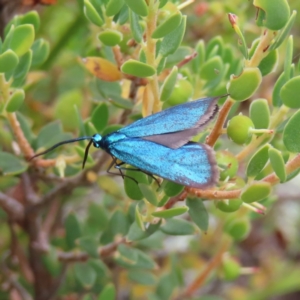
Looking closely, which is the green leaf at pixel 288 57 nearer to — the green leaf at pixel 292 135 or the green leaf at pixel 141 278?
the green leaf at pixel 292 135

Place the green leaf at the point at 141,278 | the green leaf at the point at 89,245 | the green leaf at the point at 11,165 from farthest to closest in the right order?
the green leaf at the point at 141,278
the green leaf at the point at 89,245
the green leaf at the point at 11,165

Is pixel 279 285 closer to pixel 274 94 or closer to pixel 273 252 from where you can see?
pixel 273 252

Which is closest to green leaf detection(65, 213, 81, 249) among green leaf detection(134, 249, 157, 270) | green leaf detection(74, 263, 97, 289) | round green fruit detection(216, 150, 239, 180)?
green leaf detection(74, 263, 97, 289)

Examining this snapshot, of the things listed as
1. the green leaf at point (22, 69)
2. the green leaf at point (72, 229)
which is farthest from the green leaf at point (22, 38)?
the green leaf at point (72, 229)

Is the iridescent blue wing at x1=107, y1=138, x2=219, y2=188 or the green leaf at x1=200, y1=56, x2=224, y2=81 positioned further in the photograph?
the green leaf at x1=200, y1=56, x2=224, y2=81

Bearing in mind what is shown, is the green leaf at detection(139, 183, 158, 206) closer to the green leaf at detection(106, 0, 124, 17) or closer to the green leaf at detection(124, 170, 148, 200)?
the green leaf at detection(124, 170, 148, 200)

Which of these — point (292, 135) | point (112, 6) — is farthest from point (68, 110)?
point (292, 135)

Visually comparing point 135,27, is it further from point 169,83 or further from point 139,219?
point 139,219
